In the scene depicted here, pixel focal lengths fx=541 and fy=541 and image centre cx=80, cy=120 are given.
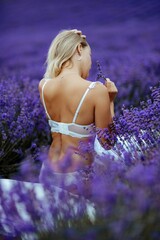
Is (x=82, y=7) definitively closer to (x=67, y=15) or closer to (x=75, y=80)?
(x=67, y=15)

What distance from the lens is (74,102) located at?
2672 millimetres

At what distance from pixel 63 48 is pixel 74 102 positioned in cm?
28

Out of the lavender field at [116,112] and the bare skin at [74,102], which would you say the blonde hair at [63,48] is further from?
the lavender field at [116,112]

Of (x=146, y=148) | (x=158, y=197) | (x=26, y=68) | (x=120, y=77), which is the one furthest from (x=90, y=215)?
(x=26, y=68)

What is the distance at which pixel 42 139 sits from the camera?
380 centimetres

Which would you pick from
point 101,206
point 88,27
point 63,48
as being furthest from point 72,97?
point 88,27

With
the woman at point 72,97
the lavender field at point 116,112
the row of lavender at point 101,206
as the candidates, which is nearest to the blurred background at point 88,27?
the lavender field at point 116,112

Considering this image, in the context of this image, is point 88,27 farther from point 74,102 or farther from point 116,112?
point 74,102

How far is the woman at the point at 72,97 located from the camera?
263 centimetres

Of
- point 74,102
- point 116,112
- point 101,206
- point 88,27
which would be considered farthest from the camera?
point 88,27

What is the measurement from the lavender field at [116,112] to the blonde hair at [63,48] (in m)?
0.42

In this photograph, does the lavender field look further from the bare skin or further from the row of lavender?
the bare skin

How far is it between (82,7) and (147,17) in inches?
25.6

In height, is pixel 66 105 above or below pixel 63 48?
below
